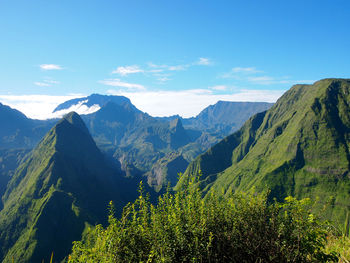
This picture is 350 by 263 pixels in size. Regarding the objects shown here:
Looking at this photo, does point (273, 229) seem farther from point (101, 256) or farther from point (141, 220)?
point (101, 256)

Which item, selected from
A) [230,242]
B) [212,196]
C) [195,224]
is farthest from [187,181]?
[230,242]

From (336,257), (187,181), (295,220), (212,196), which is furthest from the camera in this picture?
(187,181)

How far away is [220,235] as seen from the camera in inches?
498

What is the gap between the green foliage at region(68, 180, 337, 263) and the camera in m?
11.1

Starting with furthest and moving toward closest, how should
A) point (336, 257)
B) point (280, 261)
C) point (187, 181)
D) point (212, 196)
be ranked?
point (187, 181) → point (212, 196) → point (280, 261) → point (336, 257)

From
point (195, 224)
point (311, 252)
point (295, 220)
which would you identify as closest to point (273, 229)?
point (295, 220)

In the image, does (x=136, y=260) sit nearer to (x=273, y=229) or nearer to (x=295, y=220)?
(x=273, y=229)

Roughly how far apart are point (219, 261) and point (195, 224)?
235 centimetres

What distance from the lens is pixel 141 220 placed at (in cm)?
1528

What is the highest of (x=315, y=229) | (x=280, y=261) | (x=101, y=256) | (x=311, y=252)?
(x=315, y=229)

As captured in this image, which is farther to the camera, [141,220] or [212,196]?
[212,196]

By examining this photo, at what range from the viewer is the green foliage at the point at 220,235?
36.3 ft

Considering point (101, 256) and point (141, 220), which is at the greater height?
point (141, 220)

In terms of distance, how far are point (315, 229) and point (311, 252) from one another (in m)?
1.14
